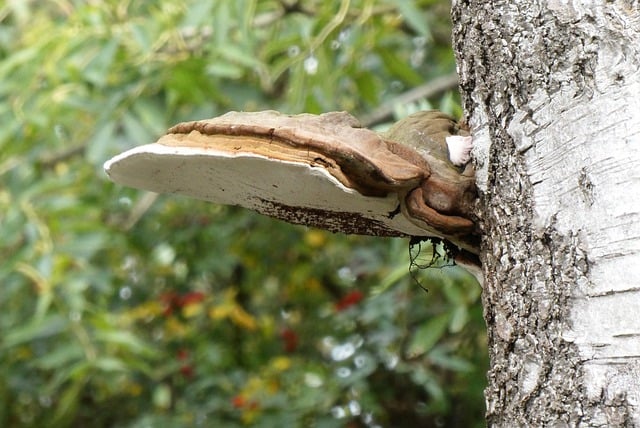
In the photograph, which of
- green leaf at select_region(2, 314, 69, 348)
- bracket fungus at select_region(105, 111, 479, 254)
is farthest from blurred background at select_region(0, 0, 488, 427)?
bracket fungus at select_region(105, 111, 479, 254)

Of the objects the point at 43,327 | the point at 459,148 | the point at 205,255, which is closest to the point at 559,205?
the point at 459,148

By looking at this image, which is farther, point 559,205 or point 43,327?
point 43,327

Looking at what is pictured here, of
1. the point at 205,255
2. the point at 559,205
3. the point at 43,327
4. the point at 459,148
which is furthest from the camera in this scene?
the point at 205,255

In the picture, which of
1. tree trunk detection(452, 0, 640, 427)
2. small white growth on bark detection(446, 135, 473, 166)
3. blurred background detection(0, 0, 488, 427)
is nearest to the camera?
tree trunk detection(452, 0, 640, 427)

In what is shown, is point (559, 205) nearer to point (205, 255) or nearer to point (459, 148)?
point (459, 148)

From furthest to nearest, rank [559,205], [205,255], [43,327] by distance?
[205,255] < [43,327] < [559,205]

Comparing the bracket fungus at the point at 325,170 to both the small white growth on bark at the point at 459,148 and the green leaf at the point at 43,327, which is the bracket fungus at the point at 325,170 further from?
the green leaf at the point at 43,327

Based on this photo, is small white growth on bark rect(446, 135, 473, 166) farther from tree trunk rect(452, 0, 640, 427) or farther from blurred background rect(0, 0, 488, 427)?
blurred background rect(0, 0, 488, 427)
